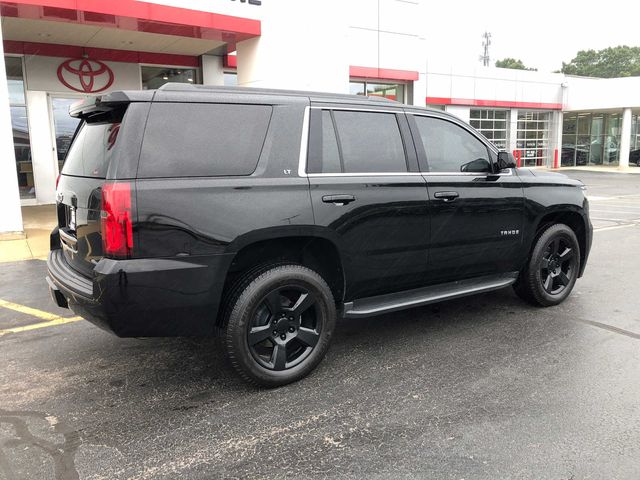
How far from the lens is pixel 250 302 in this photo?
3.45 metres

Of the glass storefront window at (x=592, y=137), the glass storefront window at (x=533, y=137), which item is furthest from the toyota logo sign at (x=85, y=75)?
the glass storefront window at (x=592, y=137)

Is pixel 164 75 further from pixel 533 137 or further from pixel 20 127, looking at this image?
pixel 533 137

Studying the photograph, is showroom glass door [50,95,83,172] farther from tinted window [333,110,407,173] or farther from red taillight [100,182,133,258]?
Result: red taillight [100,182,133,258]

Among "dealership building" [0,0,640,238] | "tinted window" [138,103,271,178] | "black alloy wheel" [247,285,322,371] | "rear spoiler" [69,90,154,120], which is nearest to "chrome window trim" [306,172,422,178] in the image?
"tinted window" [138,103,271,178]

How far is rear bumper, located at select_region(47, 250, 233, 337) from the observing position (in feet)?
10.2

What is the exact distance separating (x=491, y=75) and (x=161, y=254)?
27.8 meters

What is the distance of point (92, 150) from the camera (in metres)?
Result: 3.66

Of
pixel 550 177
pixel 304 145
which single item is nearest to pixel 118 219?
pixel 304 145

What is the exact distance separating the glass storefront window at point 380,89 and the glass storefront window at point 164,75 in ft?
18.1

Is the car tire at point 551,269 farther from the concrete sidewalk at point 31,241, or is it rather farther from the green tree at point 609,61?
the green tree at point 609,61

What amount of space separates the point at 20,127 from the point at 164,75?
12.5ft

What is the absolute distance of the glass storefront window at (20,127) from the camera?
42.1ft

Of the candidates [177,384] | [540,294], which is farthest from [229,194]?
[540,294]

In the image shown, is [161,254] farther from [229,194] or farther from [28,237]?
[28,237]
